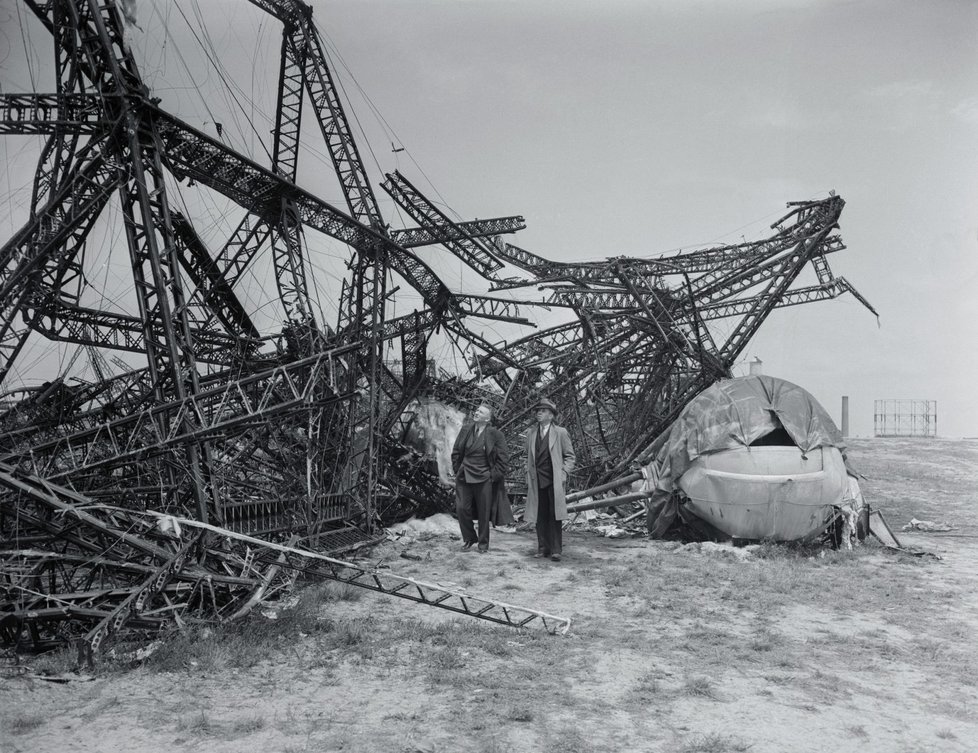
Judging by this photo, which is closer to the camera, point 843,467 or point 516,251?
point 843,467

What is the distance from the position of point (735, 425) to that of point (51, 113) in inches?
373

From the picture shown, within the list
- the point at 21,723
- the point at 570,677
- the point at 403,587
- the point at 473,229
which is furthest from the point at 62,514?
the point at 473,229

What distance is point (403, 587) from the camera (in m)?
6.58

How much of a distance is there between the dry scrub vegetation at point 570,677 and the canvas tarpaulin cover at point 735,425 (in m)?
2.37

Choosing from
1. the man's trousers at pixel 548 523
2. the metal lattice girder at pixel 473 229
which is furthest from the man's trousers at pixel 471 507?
the metal lattice girder at pixel 473 229

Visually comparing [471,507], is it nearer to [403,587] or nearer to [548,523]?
[548,523]

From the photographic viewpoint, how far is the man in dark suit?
9.78 m

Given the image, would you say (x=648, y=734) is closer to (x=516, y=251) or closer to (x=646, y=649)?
(x=646, y=649)

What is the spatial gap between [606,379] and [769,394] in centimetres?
584

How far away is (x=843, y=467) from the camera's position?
1005cm

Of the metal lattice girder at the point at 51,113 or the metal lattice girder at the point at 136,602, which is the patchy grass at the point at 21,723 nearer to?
the metal lattice girder at the point at 136,602

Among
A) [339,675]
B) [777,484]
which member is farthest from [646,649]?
[777,484]

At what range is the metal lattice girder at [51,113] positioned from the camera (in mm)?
7574

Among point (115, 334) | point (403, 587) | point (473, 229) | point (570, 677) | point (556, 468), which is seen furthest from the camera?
point (473, 229)
